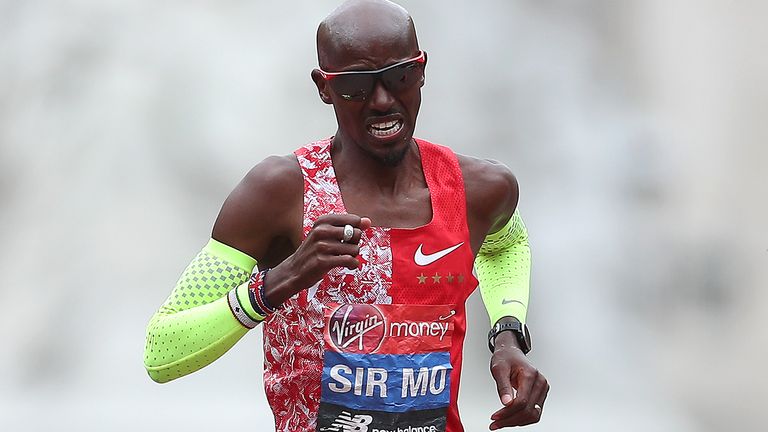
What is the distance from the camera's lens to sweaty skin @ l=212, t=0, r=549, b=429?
2.35m

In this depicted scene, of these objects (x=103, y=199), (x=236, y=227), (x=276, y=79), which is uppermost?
(x=236, y=227)

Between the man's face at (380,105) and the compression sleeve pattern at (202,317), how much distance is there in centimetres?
34

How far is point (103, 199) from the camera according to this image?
5.39 metres

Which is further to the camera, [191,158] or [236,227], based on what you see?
[191,158]

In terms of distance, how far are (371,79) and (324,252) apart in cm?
43

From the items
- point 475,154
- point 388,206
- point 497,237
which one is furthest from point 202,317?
point 475,154

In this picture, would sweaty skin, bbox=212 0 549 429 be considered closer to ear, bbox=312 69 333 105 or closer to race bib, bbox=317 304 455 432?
ear, bbox=312 69 333 105

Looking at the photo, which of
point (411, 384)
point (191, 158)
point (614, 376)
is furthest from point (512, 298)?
point (191, 158)

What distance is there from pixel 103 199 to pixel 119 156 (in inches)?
8.3

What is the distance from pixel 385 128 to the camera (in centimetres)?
239

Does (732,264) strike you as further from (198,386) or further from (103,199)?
(103,199)

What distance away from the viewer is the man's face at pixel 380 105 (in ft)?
7.75

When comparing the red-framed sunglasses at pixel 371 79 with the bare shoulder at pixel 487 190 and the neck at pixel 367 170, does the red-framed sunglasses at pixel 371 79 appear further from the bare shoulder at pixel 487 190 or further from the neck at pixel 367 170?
the bare shoulder at pixel 487 190

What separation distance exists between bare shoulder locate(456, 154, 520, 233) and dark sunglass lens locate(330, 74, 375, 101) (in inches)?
13.1
